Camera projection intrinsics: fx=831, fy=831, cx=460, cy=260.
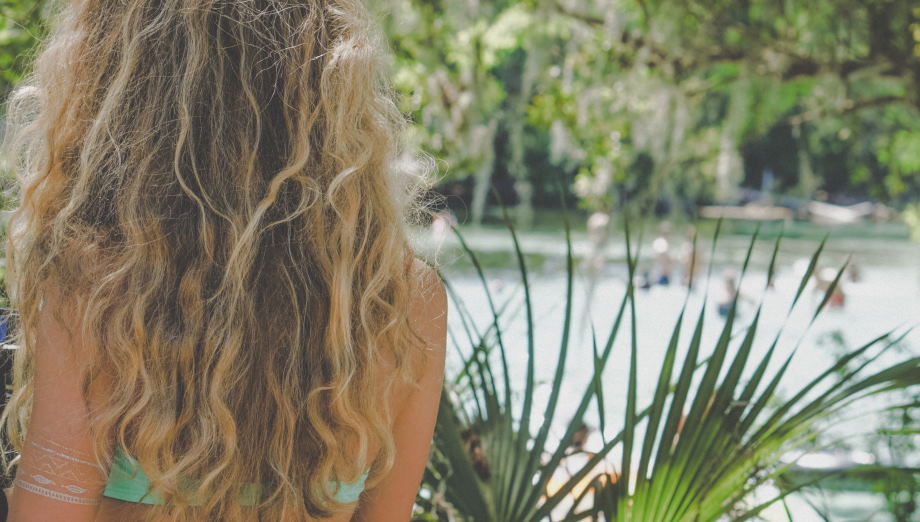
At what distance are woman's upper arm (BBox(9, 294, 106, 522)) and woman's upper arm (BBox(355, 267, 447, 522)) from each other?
0.43m

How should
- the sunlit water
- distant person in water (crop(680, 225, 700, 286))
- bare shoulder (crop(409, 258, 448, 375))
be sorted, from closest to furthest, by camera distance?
bare shoulder (crop(409, 258, 448, 375)) < distant person in water (crop(680, 225, 700, 286)) < the sunlit water

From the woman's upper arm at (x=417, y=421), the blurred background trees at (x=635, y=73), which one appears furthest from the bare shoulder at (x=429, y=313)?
the blurred background trees at (x=635, y=73)

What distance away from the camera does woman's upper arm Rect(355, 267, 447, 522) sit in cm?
119

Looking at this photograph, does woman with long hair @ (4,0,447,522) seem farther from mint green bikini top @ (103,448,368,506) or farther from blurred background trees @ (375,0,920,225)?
blurred background trees @ (375,0,920,225)

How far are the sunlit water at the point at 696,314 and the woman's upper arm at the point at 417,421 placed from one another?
441 millimetres

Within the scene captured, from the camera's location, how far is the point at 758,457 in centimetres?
151

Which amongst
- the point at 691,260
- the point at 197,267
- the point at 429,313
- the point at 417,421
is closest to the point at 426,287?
the point at 429,313

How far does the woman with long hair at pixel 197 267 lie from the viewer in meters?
0.97

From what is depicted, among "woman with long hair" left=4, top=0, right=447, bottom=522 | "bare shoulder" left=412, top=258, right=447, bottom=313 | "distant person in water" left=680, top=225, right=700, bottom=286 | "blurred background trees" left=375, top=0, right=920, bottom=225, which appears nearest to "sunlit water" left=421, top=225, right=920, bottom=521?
"distant person in water" left=680, top=225, right=700, bottom=286

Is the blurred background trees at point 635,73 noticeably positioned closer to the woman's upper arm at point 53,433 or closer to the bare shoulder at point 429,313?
the bare shoulder at point 429,313

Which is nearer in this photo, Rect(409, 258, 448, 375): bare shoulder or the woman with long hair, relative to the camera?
the woman with long hair

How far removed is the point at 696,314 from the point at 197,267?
12.9m

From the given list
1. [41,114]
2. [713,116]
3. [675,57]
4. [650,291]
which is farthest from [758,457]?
[650,291]

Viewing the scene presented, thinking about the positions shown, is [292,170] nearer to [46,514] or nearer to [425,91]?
[46,514]
